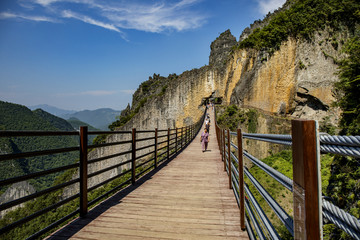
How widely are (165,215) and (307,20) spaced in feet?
99.5

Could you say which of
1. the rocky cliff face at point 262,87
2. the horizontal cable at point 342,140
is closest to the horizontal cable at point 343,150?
the horizontal cable at point 342,140

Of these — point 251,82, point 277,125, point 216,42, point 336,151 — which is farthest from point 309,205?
point 216,42

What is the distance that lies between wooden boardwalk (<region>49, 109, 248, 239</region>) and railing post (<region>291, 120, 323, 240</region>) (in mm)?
2029

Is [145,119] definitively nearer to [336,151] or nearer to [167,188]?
[167,188]

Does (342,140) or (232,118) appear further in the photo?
(232,118)

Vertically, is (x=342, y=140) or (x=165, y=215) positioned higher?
(x=342, y=140)

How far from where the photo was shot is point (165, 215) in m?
3.47

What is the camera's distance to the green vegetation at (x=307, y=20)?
24266 millimetres

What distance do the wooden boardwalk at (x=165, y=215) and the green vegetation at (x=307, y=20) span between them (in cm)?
2721

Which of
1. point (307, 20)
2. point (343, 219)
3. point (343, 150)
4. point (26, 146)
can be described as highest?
point (307, 20)

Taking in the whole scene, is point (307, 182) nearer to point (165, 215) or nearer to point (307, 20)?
point (165, 215)

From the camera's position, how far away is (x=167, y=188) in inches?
194

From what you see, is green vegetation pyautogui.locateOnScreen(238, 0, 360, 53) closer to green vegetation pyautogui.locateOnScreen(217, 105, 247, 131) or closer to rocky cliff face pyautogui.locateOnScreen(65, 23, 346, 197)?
rocky cliff face pyautogui.locateOnScreen(65, 23, 346, 197)

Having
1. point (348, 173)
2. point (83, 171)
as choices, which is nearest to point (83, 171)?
point (83, 171)
